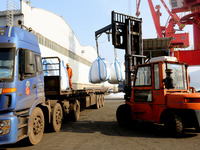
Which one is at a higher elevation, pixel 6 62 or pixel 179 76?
pixel 6 62

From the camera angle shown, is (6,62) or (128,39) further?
(128,39)

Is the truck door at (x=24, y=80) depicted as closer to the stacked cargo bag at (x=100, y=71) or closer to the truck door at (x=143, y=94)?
the truck door at (x=143, y=94)

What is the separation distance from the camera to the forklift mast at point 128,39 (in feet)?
22.9

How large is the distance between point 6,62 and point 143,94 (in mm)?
3978

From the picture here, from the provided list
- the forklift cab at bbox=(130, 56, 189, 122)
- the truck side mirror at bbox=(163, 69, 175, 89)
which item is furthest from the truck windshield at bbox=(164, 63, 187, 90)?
the truck side mirror at bbox=(163, 69, 175, 89)

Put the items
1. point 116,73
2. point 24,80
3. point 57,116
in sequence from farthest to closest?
point 116,73 → point 57,116 → point 24,80

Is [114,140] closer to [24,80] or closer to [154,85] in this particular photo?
[154,85]

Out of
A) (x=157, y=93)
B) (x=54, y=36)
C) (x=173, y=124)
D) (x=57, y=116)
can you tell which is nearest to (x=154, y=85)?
(x=157, y=93)

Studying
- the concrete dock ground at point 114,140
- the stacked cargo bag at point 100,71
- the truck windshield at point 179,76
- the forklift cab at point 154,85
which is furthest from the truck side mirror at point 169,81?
the stacked cargo bag at point 100,71

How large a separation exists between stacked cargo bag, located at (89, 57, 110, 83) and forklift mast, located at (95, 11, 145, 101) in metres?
3.10

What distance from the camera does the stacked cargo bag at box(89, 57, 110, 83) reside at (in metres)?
10.7

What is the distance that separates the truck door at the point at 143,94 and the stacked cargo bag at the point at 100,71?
4.44m

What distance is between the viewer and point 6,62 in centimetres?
413

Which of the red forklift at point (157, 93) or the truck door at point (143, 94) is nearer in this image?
the red forklift at point (157, 93)
